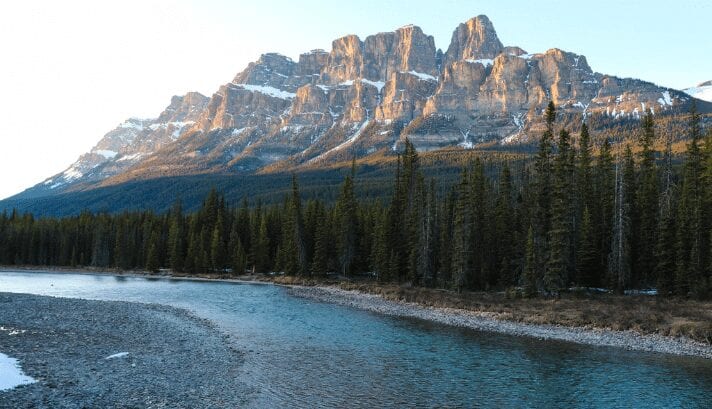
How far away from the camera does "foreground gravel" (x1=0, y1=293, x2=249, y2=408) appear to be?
1755 centimetres

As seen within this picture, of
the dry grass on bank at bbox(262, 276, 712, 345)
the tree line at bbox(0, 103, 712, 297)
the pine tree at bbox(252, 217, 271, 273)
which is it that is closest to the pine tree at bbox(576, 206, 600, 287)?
the tree line at bbox(0, 103, 712, 297)

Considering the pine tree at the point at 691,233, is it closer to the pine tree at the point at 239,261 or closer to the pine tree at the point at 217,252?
the pine tree at the point at 239,261

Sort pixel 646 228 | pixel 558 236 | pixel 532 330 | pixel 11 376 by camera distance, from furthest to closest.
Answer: pixel 646 228 → pixel 558 236 → pixel 532 330 → pixel 11 376

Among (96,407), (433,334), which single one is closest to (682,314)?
(433,334)

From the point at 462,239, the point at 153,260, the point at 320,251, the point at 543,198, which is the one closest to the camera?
the point at 543,198

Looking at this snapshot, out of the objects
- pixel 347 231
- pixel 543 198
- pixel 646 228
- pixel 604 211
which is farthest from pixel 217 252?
pixel 646 228

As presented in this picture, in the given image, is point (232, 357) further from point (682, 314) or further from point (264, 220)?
point (264, 220)

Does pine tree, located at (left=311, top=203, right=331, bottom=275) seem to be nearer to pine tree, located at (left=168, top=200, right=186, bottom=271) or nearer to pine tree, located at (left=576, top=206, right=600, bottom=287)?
pine tree, located at (left=168, top=200, right=186, bottom=271)

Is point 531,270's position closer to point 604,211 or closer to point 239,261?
point 604,211

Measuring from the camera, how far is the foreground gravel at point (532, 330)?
30562 mm

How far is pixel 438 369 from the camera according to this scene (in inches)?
978

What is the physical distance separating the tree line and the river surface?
66.7 ft

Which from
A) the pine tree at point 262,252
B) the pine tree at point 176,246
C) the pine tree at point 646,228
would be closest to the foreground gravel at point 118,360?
the pine tree at point 646,228

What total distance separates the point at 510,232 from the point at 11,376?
179 ft
